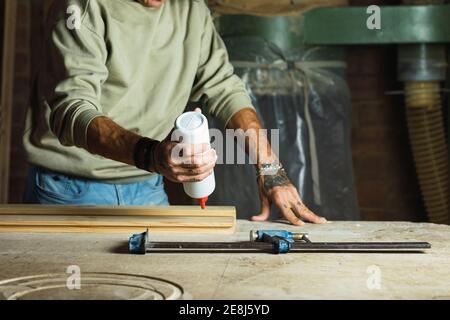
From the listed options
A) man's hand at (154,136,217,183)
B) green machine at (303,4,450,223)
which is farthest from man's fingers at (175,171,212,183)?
green machine at (303,4,450,223)

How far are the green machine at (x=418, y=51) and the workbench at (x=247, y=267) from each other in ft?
4.17

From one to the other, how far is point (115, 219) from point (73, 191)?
1.23 ft

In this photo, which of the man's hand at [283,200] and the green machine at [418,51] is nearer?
the man's hand at [283,200]

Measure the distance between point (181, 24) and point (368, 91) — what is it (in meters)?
1.17

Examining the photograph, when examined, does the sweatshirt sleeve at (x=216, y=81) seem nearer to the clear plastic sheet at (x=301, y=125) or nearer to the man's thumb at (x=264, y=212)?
the man's thumb at (x=264, y=212)

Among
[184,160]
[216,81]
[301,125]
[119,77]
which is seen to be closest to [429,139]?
[301,125]

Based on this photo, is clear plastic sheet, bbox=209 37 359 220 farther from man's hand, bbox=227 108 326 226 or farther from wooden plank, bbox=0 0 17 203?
wooden plank, bbox=0 0 17 203

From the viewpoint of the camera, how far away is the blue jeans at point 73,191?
2008 millimetres

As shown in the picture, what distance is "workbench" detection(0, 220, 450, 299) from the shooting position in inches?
44.0

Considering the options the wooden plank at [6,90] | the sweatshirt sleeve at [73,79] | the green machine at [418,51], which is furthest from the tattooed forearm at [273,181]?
the wooden plank at [6,90]

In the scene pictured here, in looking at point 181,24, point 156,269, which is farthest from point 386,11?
point 156,269

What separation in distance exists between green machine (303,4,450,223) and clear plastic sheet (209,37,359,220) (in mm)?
183

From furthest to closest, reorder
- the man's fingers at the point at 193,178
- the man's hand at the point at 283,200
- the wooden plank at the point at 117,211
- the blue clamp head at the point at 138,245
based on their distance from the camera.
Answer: the man's hand at the point at 283,200
the wooden plank at the point at 117,211
the man's fingers at the point at 193,178
the blue clamp head at the point at 138,245
